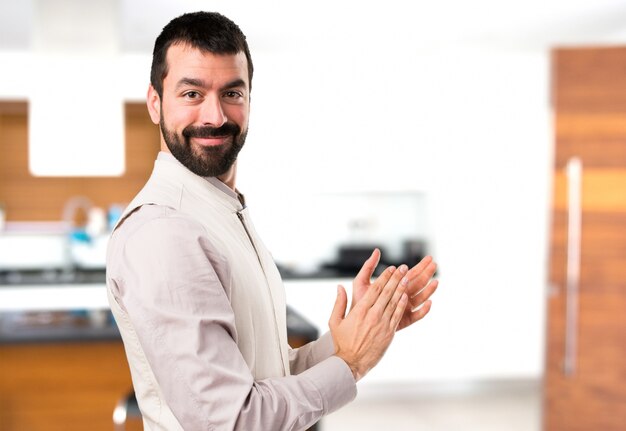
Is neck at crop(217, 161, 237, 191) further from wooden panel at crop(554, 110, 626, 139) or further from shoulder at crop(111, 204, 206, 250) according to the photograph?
wooden panel at crop(554, 110, 626, 139)

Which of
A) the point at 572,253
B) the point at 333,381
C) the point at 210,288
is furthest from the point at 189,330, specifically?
A: the point at 572,253

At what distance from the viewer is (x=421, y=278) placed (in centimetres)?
143

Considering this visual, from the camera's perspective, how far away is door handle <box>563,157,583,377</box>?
13.4 ft

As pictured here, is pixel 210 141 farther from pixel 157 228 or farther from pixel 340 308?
pixel 340 308

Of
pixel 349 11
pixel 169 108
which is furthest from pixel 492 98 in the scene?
pixel 169 108

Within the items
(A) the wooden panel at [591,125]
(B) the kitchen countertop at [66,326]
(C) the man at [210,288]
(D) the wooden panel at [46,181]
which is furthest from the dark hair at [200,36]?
(D) the wooden panel at [46,181]

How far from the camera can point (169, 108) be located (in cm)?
129

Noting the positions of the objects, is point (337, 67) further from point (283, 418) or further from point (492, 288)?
point (283, 418)

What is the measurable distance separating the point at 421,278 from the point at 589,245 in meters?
3.00

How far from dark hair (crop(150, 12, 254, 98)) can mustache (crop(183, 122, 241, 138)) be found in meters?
0.09

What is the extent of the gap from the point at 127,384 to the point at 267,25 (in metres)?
2.74

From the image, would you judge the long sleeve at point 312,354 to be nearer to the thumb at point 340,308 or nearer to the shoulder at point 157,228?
the thumb at point 340,308

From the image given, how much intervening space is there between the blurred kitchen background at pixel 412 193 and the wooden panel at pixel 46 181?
0.02 m

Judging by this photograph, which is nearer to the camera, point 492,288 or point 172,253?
point 172,253
